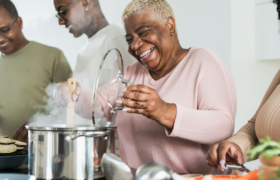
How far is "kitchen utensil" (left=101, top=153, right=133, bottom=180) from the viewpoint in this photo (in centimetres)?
62

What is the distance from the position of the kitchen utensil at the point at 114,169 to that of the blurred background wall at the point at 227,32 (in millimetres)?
1484

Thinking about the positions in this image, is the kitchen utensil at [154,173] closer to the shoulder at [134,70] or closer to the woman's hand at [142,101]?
the woman's hand at [142,101]

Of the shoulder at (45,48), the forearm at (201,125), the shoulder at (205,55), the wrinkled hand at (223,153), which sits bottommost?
the wrinkled hand at (223,153)

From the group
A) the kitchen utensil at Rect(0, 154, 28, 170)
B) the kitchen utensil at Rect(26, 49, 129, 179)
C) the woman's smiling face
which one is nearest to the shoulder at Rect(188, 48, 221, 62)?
the woman's smiling face

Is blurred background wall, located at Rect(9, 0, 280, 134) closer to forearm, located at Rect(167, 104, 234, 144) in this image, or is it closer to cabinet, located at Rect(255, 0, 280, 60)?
cabinet, located at Rect(255, 0, 280, 60)

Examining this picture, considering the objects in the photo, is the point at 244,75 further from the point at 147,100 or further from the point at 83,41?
the point at 147,100

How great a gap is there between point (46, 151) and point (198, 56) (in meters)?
0.63

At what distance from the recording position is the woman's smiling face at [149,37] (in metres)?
1.05

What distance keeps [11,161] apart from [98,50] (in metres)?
0.89

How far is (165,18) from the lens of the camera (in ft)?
3.55

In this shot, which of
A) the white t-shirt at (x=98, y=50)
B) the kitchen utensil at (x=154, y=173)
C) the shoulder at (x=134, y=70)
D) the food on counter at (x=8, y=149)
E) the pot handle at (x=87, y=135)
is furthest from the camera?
the white t-shirt at (x=98, y=50)

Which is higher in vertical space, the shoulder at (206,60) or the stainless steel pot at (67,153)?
the shoulder at (206,60)

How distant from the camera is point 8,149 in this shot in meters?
0.93

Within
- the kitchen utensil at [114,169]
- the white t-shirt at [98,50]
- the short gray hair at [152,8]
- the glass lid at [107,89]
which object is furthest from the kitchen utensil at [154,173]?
the white t-shirt at [98,50]
